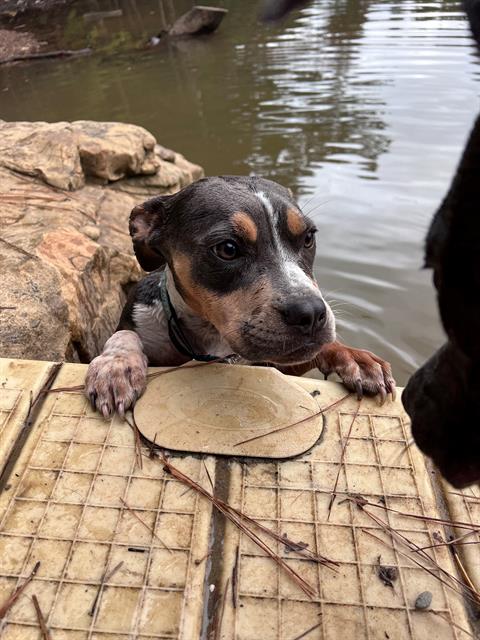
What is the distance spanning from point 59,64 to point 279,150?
36.3 feet

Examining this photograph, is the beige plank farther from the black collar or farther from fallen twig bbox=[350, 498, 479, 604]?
fallen twig bbox=[350, 498, 479, 604]

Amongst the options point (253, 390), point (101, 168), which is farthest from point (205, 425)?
point (101, 168)

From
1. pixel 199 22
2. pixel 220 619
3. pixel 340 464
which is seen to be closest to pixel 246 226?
pixel 340 464

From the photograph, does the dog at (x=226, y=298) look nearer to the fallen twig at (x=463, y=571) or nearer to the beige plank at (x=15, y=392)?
the beige plank at (x=15, y=392)

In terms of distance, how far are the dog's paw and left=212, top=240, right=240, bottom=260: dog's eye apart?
79 cm

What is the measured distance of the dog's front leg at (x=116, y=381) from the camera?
280 centimetres

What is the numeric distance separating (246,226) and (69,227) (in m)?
2.24

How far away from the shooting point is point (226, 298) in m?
3.19

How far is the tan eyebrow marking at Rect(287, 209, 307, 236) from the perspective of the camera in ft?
11.1

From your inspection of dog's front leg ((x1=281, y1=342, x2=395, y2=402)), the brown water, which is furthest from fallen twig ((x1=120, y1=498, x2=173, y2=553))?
the brown water

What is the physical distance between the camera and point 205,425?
273 cm

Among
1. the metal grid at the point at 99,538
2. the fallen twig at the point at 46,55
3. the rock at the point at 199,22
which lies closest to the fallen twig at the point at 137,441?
the metal grid at the point at 99,538

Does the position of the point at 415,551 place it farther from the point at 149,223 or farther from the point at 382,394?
the point at 149,223

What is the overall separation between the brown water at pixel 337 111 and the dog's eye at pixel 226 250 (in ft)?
5.47
